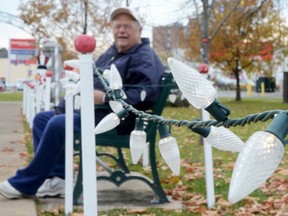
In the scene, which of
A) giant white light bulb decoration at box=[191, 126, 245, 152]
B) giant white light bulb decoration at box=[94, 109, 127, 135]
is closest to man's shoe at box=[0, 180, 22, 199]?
giant white light bulb decoration at box=[94, 109, 127, 135]

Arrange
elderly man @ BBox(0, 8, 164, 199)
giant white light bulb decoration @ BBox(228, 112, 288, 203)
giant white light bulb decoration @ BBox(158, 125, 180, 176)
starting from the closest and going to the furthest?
giant white light bulb decoration @ BBox(228, 112, 288, 203) → giant white light bulb decoration @ BBox(158, 125, 180, 176) → elderly man @ BBox(0, 8, 164, 199)

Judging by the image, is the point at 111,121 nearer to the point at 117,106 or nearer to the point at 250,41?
the point at 117,106

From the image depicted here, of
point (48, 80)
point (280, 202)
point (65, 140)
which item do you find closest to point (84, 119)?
point (65, 140)

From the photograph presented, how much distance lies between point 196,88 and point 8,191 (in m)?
2.92

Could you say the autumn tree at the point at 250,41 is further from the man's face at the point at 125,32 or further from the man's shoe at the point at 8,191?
the man's shoe at the point at 8,191

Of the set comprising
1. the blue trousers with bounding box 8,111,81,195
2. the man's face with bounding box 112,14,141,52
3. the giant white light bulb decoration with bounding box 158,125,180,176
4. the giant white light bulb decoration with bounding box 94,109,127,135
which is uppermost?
the man's face with bounding box 112,14,141,52

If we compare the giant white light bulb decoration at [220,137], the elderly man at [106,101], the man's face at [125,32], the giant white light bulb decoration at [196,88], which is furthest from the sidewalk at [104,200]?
the giant white light bulb decoration at [196,88]

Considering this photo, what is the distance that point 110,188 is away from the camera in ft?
15.2

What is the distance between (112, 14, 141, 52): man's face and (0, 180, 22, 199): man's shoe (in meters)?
1.26

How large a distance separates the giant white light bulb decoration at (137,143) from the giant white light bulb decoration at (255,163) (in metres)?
0.99

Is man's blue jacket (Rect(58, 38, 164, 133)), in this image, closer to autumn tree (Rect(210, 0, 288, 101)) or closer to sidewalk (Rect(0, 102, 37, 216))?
sidewalk (Rect(0, 102, 37, 216))

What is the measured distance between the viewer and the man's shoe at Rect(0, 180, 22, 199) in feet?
12.6

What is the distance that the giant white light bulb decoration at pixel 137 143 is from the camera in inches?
75.1

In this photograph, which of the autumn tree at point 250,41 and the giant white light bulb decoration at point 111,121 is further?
the autumn tree at point 250,41
